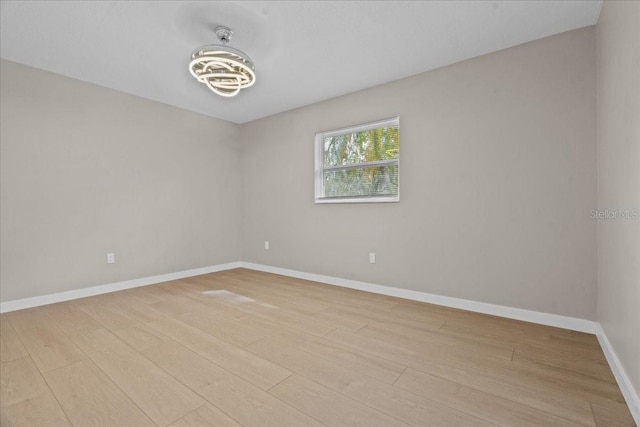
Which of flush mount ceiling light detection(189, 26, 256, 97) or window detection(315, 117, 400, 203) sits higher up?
flush mount ceiling light detection(189, 26, 256, 97)

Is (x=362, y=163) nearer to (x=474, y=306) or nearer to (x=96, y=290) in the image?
(x=474, y=306)

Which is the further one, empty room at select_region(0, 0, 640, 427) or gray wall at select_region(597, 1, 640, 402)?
empty room at select_region(0, 0, 640, 427)

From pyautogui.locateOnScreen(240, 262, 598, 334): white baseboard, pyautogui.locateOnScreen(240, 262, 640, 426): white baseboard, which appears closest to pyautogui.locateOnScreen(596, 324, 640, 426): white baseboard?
pyautogui.locateOnScreen(240, 262, 640, 426): white baseboard

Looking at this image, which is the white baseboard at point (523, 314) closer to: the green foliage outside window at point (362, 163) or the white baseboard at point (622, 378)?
the white baseboard at point (622, 378)

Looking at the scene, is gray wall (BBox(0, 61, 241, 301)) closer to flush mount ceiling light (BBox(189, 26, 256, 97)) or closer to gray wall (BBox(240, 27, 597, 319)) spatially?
flush mount ceiling light (BBox(189, 26, 256, 97))

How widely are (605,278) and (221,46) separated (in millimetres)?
3300

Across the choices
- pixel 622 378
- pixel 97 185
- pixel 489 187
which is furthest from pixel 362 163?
pixel 97 185

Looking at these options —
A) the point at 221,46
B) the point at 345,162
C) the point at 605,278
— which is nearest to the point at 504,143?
the point at 605,278

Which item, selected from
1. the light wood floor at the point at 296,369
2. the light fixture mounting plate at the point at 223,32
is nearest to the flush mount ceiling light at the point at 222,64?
the light fixture mounting plate at the point at 223,32

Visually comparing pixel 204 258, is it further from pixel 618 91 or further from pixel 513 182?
pixel 618 91

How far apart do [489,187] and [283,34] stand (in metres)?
2.28

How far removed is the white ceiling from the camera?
2.07 metres

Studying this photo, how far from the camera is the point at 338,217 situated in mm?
3682

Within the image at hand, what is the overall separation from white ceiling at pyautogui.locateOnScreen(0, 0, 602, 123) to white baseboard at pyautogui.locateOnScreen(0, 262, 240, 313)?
2.38 meters
